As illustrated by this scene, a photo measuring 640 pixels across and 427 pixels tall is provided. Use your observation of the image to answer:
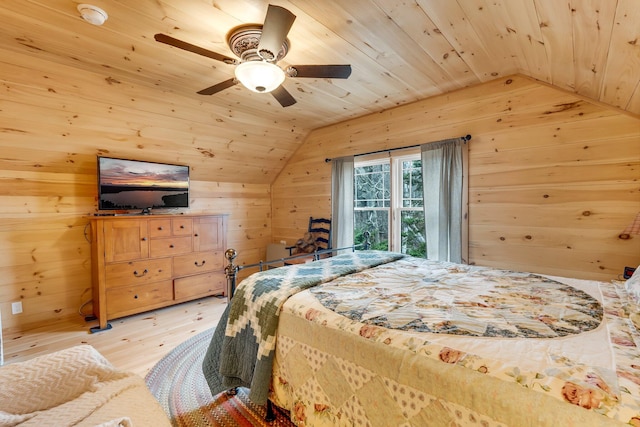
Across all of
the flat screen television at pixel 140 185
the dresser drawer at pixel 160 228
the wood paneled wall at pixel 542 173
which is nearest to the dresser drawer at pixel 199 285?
the dresser drawer at pixel 160 228

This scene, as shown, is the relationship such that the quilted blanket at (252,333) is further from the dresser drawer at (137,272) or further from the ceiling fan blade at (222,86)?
the dresser drawer at (137,272)

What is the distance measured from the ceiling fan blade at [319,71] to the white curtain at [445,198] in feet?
5.78

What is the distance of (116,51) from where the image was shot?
7.43 feet

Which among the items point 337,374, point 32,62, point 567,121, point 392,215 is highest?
point 32,62

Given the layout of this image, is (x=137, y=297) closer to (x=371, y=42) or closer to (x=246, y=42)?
(x=246, y=42)

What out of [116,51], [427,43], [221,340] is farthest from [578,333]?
[116,51]

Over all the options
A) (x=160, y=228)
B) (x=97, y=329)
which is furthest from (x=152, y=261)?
(x=97, y=329)

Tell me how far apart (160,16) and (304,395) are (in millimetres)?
2420

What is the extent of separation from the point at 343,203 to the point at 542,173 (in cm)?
231

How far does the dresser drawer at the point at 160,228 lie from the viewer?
3.38 m

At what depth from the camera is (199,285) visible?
3824 mm

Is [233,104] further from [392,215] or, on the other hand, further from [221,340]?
[221,340]

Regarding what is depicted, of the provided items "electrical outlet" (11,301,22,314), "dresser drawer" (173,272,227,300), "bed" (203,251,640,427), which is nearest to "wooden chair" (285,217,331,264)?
"dresser drawer" (173,272,227,300)

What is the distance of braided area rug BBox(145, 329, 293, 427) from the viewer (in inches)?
69.4
